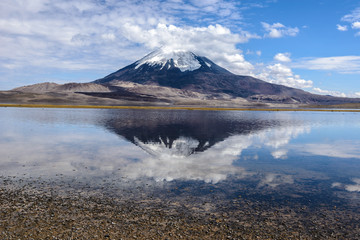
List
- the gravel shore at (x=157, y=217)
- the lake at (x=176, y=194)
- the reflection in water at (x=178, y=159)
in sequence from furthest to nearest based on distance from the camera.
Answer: the reflection in water at (x=178, y=159), the lake at (x=176, y=194), the gravel shore at (x=157, y=217)

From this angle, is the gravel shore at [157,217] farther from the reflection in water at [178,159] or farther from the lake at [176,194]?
the reflection in water at [178,159]

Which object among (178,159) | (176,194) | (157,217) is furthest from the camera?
(178,159)

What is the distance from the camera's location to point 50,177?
16.0m

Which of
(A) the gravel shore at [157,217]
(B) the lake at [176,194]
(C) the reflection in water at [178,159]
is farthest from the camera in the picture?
(C) the reflection in water at [178,159]

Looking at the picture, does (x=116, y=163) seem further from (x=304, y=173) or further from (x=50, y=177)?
(x=304, y=173)

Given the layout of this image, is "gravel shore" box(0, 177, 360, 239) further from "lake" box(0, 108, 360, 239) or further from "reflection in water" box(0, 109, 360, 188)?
"reflection in water" box(0, 109, 360, 188)

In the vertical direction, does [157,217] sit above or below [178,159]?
below

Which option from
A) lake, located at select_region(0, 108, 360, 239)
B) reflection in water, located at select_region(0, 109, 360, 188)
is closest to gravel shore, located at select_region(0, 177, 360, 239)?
lake, located at select_region(0, 108, 360, 239)

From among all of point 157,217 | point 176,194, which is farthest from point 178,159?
point 157,217

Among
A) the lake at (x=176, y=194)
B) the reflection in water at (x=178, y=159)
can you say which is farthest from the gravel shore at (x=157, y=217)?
the reflection in water at (x=178, y=159)

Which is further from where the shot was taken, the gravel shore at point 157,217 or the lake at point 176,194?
the lake at point 176,194

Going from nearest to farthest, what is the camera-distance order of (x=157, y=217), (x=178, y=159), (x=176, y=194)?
(x=157, y=217), (x=176, y=194), (x=178, y=159)

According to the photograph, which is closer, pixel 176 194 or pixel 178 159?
pixel 176 194

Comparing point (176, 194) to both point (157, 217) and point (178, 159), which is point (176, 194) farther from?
point (178, 159)
